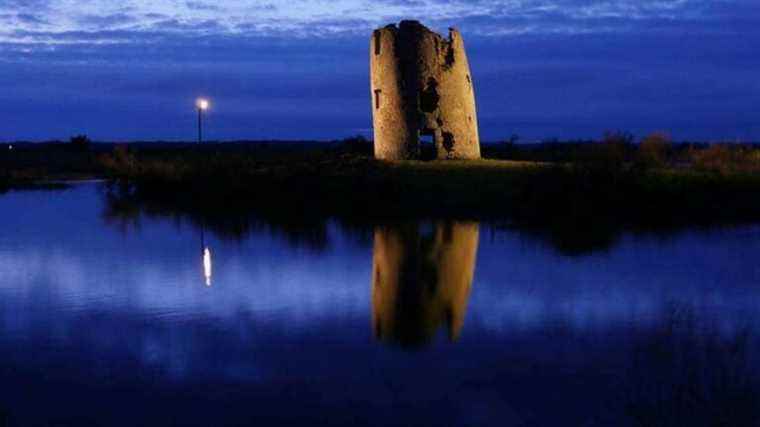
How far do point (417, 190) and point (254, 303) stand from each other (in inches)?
433

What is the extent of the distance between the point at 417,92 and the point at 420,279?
12.1 meters

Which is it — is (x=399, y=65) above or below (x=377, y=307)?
above

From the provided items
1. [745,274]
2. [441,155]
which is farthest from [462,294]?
[441,155]

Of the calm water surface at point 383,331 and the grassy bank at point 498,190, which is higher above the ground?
the grassy bank at point 498,190

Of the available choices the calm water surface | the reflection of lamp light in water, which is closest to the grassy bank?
the calm water surface

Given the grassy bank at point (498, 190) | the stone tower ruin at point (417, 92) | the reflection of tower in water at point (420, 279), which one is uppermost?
the stone tower ruin at point (417, 92)

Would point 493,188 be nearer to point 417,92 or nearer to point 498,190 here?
point 498,190

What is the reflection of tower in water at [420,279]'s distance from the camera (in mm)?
9664

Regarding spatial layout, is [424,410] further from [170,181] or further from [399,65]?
[170,181]

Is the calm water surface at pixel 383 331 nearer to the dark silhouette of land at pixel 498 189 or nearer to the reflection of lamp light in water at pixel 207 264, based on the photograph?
the reflection of lamp light in water at pixel 207 264

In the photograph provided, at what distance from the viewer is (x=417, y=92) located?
2389 centimetres

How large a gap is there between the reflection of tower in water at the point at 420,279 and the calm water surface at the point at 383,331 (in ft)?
0.16

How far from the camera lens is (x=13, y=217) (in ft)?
72.0

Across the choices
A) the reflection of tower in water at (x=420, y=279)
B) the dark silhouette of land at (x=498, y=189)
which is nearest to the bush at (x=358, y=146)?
the dark silhouette of land at (x=498, y=189)
